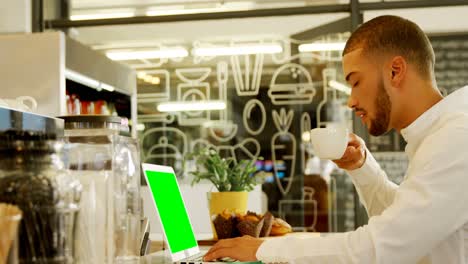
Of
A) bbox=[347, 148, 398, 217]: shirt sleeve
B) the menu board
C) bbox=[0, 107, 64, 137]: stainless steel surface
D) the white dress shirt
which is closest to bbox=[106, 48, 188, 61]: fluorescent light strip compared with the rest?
the menu board

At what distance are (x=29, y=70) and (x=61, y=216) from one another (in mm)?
2678

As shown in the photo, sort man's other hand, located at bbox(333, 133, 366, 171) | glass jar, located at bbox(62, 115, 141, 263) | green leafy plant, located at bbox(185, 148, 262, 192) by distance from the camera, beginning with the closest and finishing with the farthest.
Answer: glass jar, located at bbox(62, 115, 141, 263) < man's other hand, located at bbox(333, 133, 366, 171) < green leafy plant, located at bbox(185, 148, 262, 192)

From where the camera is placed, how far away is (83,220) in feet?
2.98

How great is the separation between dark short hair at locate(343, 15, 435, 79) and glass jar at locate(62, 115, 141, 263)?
0.90 meters

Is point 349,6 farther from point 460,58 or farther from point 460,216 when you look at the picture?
point 460,216

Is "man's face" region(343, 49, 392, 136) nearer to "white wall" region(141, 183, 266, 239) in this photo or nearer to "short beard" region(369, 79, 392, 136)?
"short beard" region(369, 79, 392, 136)

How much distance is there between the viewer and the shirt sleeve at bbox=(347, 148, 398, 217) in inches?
84.9

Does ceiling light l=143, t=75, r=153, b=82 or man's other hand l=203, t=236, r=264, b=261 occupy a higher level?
ceiling light l=143, t=75, r=153, b=82

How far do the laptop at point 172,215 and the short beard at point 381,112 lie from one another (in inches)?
22.6

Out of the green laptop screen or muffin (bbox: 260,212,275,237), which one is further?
muffin (bbox: 260,212,275,237)

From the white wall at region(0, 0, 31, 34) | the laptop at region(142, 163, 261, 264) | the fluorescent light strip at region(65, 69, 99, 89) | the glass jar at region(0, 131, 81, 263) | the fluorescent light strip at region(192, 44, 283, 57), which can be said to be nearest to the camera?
the glass jar at region(0, 131, 81, 263)

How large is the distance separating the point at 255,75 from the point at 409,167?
121 inches

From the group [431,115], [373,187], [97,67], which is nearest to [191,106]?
[97,67]

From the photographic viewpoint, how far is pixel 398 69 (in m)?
1.86
